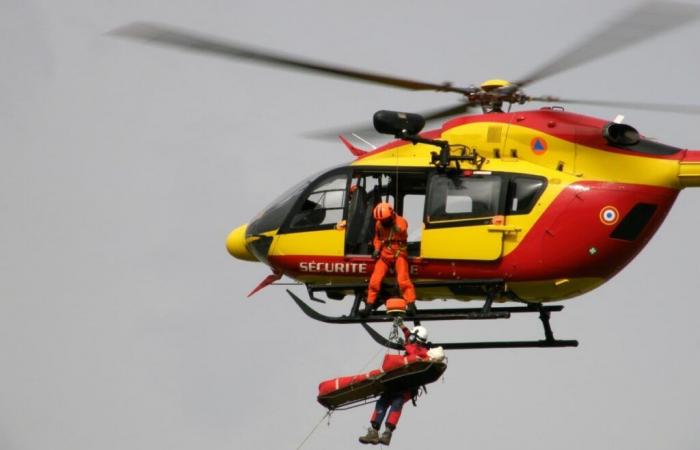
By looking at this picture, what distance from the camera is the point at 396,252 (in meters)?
24.9

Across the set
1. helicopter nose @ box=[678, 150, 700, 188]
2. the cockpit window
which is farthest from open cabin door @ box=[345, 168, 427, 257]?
helicopter nose @ box=[678, 150, 700, 188]

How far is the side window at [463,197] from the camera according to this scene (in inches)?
971

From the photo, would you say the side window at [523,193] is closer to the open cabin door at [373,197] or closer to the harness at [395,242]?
the open cabin door at [373,197]

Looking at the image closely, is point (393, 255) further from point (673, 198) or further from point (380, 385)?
point (673, 198)

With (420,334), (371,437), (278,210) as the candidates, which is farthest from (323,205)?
(371,437)

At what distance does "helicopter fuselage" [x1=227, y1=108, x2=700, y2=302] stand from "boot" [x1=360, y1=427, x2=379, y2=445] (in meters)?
2.20

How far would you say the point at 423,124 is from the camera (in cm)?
2483

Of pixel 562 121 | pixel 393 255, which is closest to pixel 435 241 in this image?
pixel 393 255

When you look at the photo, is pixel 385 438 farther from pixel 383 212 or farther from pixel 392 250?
pixel 383 212

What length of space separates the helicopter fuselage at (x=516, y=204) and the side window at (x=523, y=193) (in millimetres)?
13

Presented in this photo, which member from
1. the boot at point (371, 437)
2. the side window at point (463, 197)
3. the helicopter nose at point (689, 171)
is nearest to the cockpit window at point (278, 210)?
the side window at point (463, 197)

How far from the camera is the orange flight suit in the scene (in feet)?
81.5

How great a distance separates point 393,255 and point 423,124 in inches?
67.0

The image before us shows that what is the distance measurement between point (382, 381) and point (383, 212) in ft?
7.13
